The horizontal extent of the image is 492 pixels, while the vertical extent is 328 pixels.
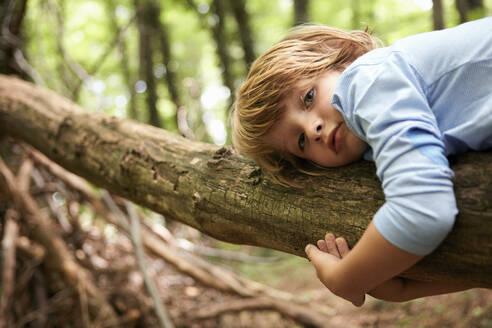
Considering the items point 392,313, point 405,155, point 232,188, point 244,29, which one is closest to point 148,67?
point 244,29

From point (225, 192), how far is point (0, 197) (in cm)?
317

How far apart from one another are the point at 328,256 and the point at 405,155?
0.47 metres

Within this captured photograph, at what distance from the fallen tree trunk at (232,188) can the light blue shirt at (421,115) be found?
0.14 m

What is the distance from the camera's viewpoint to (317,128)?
4.70 ft

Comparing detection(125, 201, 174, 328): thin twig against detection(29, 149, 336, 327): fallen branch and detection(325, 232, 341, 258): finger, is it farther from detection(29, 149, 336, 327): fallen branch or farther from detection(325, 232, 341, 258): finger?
detection(325, 232, 341, 258): finger

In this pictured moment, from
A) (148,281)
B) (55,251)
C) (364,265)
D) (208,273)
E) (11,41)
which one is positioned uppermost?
(11,41)

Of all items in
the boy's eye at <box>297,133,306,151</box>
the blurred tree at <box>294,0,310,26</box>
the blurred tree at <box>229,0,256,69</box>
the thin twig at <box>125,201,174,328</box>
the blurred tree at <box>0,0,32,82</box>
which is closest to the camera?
the boy's eye at <box>297,133,306,151</box>

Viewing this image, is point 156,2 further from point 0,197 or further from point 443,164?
point 443,164

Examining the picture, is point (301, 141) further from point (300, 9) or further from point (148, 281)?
point (300, 9)

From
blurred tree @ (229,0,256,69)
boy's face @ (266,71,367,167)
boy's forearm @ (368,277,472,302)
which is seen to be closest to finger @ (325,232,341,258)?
boy's forearm @ (368,277,472,302)

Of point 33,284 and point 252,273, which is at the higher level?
point 33,284

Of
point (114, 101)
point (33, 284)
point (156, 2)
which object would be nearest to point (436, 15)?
point (33, 284)

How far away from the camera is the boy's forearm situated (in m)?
1.34

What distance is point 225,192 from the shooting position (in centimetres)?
180
